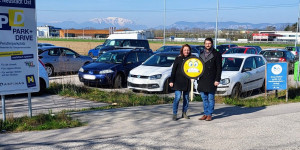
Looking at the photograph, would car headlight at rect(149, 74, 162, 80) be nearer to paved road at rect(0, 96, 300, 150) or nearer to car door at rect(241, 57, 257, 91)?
car door at rect(241, 57, 257, 91)

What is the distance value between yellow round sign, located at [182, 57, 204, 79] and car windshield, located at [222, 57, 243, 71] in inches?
199

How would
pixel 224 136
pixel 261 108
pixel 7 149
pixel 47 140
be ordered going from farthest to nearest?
pixel 261 108, pixel 224 136, pixel 47 140, pixel 7 149

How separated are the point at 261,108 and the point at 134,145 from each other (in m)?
5.19

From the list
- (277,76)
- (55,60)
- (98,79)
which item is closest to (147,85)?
(98,79)

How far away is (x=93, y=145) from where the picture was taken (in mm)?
5473

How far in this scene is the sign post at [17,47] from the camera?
6.77 metres

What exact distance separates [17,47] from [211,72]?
4.04 m

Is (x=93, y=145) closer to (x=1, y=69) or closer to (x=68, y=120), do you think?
(x=68, y=120)

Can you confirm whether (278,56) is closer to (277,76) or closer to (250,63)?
(250,63)

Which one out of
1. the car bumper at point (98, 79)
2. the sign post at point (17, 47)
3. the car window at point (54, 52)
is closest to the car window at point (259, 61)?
the car bumper at point (98, 79)

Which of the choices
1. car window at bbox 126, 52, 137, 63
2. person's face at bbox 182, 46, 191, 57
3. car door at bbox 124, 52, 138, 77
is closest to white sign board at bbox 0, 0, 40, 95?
person's face at bbox 182, 46, 191, 57

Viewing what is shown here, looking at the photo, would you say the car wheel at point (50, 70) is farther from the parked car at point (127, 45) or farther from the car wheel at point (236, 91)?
the car wheel at point (236, 91)

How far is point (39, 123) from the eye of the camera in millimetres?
6965

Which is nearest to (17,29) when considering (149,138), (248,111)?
(149,138)
